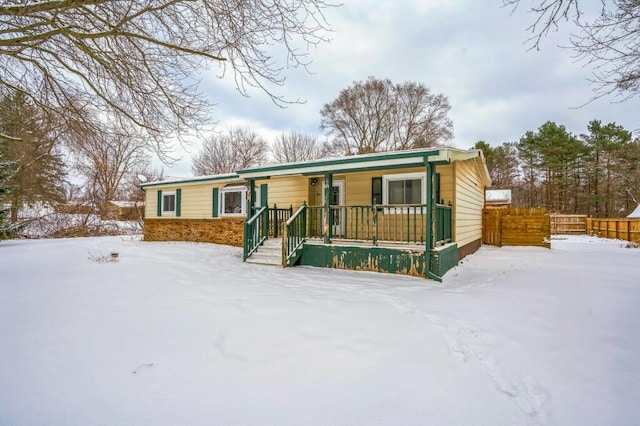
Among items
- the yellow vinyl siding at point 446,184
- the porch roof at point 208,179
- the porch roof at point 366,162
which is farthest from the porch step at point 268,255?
the yellow vinyl siding at point 446,184

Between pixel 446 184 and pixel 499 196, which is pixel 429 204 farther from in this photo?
pixel 499 196

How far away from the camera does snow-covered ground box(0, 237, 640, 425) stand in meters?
2.04

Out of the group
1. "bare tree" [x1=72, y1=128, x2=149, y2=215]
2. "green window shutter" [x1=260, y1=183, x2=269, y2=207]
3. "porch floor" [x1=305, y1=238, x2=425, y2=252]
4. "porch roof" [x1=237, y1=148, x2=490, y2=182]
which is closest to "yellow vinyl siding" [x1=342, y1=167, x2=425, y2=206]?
"porch roof" [x1=237, y1=148, x2=490, y2=182]

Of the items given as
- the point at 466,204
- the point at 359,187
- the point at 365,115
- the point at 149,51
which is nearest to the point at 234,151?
the point at 365,115

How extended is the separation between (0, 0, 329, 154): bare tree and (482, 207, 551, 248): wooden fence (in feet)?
37.5

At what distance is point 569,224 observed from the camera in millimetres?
19000

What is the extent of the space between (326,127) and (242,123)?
783 cm

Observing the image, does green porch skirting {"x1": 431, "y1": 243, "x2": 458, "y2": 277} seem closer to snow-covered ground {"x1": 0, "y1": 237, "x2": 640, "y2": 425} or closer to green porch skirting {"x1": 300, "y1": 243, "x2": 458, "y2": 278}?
green porch skirting {"x1": 300, "y1": 243, "x2": 458, "y2": 278}

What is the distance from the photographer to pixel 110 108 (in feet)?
18.5

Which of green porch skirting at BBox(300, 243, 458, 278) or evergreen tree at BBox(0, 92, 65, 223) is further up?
evergreen tree at BBox(0, 92, 65, 223)

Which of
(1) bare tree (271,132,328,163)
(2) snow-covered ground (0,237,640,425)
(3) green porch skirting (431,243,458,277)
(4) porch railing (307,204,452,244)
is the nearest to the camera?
(2) snow-covered ground (0,237,640,425)

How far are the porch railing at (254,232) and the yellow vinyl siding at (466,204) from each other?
5009 millimetres

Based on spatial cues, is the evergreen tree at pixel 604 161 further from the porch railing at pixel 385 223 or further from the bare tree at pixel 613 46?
the porch railing at pixel 385 223

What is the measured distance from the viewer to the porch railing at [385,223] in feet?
23.0
